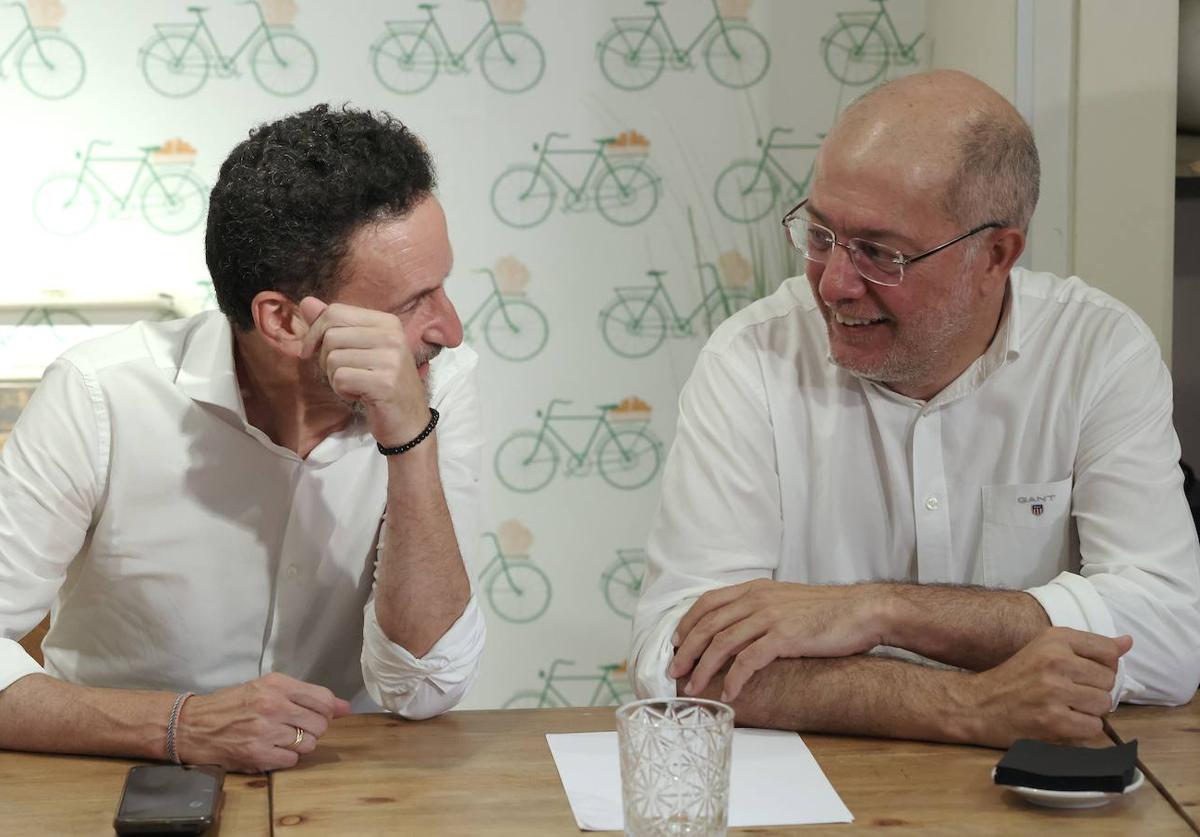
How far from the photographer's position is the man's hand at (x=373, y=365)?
5.18 ft

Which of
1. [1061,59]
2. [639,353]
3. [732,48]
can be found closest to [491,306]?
[639,353]

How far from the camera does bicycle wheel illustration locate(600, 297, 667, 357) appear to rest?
3.24 meters

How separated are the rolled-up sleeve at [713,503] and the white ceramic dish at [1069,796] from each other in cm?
51

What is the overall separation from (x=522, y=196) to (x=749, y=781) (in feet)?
6.67

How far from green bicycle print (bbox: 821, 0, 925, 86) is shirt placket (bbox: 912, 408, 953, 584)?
154cm

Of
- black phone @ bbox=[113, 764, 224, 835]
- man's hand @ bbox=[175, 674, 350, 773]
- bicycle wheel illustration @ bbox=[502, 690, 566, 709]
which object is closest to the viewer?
black phone @ bbox=[113, 764, 224, 835]

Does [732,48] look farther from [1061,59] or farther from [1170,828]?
[1170,828]

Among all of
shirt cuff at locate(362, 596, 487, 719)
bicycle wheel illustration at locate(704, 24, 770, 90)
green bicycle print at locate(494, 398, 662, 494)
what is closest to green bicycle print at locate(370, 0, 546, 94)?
bicycle wheel illustration at locate(704, 24, 770, 90)

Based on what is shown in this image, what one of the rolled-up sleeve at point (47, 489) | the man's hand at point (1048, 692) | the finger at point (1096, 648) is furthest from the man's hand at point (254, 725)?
the finger at point (1096, 648)

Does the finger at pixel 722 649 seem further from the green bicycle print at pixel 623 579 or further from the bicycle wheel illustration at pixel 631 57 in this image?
the bicycle wheel illustration at pixel 631 57

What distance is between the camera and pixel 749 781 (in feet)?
4.45

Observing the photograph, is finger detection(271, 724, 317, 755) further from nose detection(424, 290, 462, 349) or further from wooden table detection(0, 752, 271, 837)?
nose detection(424, 290, 462, 349)

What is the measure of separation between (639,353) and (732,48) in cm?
72

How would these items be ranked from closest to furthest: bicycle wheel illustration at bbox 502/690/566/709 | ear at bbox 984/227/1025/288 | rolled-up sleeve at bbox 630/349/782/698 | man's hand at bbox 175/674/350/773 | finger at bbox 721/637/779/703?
man's hand at bbox 175/674/350/773, finger at bbox 721/637/779/703, rolled-up sleeve at bbox 630/349/782/698, ear at bbox 984/227/1025/288, bicycle wheel illustration at bbox 502/690/566/709
